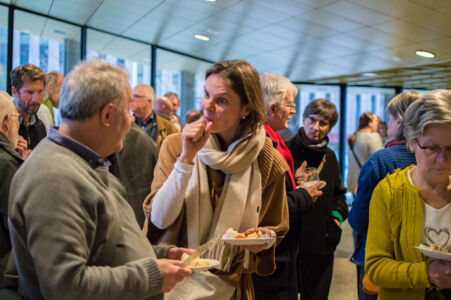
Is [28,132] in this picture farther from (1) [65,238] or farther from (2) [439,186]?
(2) [439,186]

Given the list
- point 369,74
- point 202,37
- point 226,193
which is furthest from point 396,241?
point 369,74

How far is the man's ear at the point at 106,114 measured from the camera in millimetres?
1118

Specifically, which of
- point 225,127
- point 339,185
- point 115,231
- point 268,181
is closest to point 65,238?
point 115,231

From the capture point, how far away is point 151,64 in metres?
7.48

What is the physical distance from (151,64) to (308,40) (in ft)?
8.99

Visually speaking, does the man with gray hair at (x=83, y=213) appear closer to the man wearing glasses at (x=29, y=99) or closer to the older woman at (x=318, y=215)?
the older woman at (x=318, y=215)

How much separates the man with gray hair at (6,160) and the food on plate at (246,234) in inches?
30.7

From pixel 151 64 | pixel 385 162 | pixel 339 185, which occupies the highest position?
pixel 151 64

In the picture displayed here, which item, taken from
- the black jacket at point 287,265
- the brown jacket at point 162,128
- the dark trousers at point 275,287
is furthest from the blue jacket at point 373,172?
the brown jacket at point 162,128

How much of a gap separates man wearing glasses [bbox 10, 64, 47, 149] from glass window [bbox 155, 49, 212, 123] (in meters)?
4.22

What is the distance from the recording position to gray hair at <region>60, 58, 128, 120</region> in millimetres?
1103

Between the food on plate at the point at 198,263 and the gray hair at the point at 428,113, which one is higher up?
the gray hair at the point at 428,113

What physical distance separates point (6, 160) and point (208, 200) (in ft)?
3.04

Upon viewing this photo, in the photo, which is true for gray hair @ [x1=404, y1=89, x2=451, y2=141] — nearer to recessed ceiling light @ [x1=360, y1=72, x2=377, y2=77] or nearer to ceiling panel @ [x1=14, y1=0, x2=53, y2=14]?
ceiling panel @ [x1=14, y1=0, x2=53, y2=14]
